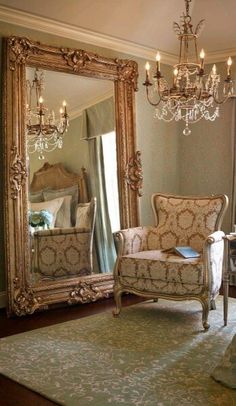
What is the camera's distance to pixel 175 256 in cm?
370

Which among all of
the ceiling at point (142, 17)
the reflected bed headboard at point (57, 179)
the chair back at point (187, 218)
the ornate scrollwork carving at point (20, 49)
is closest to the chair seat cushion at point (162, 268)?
the chair back at point (187, 218)

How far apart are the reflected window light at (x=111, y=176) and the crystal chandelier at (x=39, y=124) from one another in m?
0.56

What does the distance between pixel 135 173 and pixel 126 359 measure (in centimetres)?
228

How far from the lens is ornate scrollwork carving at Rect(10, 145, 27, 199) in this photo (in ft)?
12.4

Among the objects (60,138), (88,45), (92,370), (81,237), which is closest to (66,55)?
(88,45)

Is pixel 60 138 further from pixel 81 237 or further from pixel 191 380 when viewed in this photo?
pixel 191 380

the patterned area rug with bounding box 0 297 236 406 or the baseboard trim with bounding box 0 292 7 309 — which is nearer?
the patterned area rug with bounding box 0 297 236 406

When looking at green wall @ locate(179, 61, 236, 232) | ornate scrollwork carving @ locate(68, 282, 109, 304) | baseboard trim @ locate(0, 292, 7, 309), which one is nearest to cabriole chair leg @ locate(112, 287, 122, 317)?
ornate scrollwork carving @ locate(68, 282, 109, 304)

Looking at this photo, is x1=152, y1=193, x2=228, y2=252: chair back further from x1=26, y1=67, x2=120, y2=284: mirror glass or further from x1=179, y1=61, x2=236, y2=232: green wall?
x1=179, y1=61, x2=236, y2=232: green wall

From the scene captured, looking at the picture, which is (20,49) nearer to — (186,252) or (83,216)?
(83,216)

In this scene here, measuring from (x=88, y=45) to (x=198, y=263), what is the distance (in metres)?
2.34

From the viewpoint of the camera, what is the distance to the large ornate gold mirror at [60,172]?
12.5 feet

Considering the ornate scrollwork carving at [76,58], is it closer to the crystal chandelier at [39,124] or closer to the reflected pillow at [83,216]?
the crystal chandelier at [39,124]

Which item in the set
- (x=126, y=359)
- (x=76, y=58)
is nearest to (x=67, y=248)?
(x=126, y=359)
